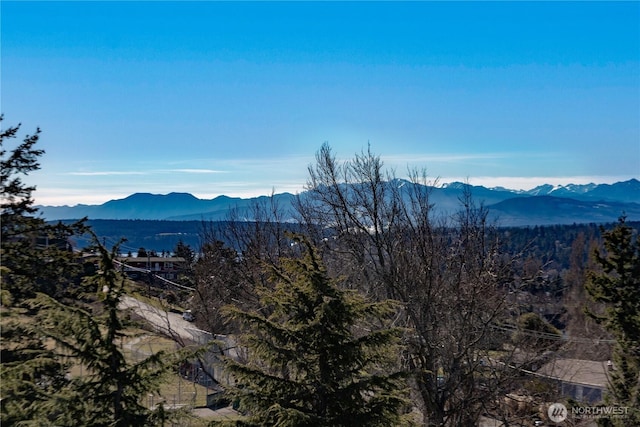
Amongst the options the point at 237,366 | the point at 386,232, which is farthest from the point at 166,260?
the point at 237,366

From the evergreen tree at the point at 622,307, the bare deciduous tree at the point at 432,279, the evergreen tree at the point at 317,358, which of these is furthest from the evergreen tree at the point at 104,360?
the evergreen tree at the point at 622,307

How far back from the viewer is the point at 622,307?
51.1 feet

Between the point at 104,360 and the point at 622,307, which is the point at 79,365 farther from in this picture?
the point at 622,307

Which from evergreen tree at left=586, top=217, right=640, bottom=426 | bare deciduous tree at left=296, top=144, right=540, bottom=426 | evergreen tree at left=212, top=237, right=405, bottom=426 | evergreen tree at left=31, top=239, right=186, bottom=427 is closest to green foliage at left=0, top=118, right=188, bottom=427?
evergreen tree at left=31, top=239, right=186, bottom=427

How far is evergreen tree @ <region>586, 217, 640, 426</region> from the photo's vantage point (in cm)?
1423

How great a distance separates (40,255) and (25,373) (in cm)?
428

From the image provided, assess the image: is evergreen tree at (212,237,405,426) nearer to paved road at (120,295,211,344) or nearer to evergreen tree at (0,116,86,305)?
paved road at (120,295,211,344)

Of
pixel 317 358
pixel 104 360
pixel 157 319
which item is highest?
pixel 104 360

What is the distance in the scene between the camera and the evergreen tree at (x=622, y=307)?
1423cm

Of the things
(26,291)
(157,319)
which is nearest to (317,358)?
(26,291)

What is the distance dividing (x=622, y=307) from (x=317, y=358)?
13.2 m

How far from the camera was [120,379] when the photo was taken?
4.75 meters

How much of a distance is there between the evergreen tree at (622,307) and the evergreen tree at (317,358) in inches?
390

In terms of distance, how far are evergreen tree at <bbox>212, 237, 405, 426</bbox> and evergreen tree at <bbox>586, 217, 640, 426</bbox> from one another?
989 cm
